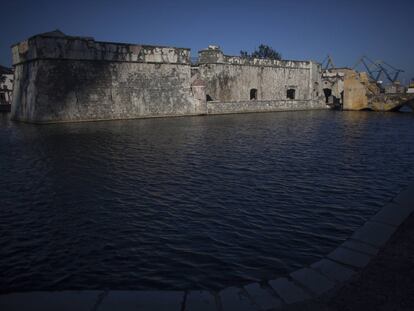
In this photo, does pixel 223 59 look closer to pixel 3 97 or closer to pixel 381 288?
pixel 381 288

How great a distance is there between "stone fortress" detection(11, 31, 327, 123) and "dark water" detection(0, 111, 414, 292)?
10.6 m

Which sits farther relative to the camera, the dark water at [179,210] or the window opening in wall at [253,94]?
the window opening in wall at [253,94]

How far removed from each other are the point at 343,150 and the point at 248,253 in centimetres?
737

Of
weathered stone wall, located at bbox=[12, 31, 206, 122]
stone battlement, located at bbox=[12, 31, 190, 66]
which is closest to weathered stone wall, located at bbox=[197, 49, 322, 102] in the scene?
weathered stone wall, located at bbox=[12, 31, 206, 122]

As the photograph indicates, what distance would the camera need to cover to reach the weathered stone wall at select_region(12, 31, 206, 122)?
18.7 m

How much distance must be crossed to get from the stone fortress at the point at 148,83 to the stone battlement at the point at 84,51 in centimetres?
5

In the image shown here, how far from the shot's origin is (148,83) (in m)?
22.8

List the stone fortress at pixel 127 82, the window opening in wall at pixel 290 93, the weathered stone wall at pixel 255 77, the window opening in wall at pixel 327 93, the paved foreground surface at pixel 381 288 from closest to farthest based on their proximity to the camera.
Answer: the paved foreground surface at pixel 381 288
the stone fortress at pixel 127 82
the weathered stone wall at pixel 255 77
the window opening in wall at pixel 290 93
the window opening in wall at pixel 327 93

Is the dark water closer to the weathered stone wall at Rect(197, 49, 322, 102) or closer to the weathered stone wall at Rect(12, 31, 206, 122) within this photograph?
the weathered stone wall at Rect(12, 31, 206, 122)

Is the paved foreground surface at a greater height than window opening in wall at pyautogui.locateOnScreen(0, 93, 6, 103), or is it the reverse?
window opening in wall at pyautogui.locateOnScreen(0, 93, 6, 103)

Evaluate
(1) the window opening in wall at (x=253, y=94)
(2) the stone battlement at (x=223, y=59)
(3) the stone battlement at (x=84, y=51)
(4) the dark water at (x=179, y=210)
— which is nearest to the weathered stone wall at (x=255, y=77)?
(2) the stone battlement at (x=223, y=59)

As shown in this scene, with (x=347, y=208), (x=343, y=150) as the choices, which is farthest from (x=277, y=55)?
(x=347, y=208)

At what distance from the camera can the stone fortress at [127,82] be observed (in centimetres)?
1889

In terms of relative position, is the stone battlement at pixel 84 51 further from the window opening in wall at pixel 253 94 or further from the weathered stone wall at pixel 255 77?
the window opening in wall at pixel 253 94
